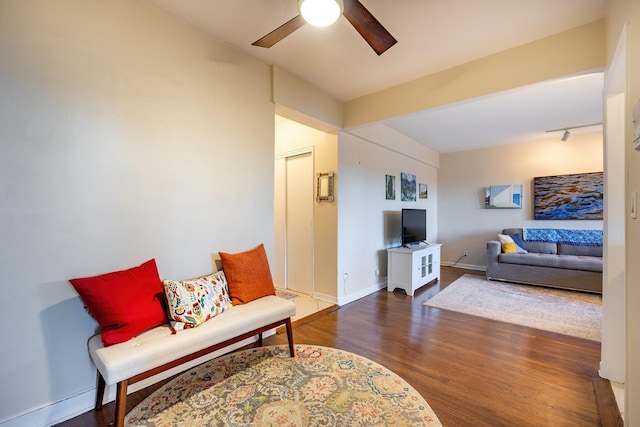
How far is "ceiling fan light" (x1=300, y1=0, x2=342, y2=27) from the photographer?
4.84 ft

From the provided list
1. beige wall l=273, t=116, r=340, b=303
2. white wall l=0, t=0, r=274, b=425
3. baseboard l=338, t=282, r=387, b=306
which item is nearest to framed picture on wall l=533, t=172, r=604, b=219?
baseboard l=338, t=282, r=387, b=306

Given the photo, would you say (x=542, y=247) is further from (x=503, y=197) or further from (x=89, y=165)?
(x=89, y=165)

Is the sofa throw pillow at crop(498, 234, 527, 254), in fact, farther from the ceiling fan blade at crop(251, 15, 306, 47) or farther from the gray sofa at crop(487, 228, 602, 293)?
the ceiling fan blade at crop(251, 15, 306, 47)

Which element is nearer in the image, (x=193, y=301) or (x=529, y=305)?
(x=193, y=301)

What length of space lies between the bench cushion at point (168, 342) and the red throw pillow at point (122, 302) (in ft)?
0.20

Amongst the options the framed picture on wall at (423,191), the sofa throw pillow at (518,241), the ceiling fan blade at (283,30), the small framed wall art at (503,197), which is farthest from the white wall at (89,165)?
the small framed wall art at (503,197)

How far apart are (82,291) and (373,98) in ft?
10.6

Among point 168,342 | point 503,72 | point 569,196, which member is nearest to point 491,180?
point 569,196

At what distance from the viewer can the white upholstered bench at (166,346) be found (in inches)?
56.6

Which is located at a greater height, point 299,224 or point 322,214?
point 322,214

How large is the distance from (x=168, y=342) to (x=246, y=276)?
79 centimetres

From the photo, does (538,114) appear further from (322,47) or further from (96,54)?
(96,54)

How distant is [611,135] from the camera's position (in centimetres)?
195

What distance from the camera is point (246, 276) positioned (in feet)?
7.57
